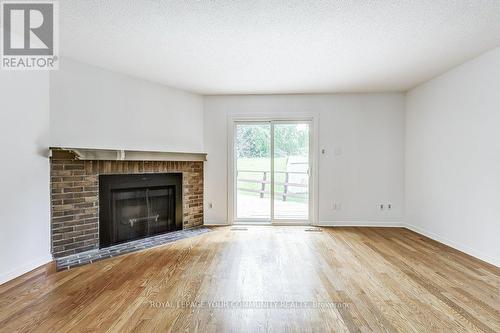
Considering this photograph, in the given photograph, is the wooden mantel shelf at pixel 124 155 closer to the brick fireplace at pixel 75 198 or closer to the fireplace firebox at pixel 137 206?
the brick fireplace at pixel 75 198

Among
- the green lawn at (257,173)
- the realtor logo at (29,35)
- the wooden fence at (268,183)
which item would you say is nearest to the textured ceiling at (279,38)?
the realtor logo at (29,35)

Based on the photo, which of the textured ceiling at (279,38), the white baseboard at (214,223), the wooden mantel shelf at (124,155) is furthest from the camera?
the white baseboard at (214,223)

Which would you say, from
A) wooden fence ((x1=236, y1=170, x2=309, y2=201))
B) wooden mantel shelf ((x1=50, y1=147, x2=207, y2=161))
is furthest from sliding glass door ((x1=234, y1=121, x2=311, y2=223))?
wooden mantel shelf ((x1=50, y1=147, x2=207, y2=161))

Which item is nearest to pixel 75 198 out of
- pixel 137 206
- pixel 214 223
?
pixel 137 206

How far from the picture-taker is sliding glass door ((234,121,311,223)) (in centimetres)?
481

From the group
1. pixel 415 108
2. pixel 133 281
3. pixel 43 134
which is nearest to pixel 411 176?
pixel 415 108

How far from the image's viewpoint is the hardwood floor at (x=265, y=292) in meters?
1.85

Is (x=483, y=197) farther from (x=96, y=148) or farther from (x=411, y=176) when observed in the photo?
(x=96, y=148)

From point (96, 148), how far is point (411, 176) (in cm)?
497

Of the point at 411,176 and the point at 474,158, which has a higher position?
the point at 474,158

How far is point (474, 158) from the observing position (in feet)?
10.4

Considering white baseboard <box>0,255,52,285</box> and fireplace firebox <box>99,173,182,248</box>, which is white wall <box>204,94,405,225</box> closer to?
fireplace firebox <box>99,173,182,248</box>

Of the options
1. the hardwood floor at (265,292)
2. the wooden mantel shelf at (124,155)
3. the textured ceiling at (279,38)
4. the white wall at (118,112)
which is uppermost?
the textured ceiling at (279,38)

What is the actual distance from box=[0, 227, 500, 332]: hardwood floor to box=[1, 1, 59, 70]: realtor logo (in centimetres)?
224
